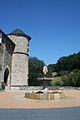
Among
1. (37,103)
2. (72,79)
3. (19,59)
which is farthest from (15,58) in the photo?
(37,103)

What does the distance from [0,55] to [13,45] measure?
5.78m

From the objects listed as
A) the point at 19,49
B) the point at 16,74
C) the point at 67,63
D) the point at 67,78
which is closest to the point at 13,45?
the point at 19,49

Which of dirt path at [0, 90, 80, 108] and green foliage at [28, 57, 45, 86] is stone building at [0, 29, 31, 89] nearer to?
green foliage at [28, 57, 45, 86]

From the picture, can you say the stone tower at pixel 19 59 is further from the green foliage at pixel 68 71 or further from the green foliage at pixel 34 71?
the green foliage at pixel 68 71

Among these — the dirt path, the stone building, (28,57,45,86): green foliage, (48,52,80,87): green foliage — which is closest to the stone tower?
the stone building

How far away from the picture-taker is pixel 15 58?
25156 millimetres

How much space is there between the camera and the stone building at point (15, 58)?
21.8 metres

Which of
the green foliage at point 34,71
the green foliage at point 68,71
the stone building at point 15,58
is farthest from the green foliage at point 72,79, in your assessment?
the stone building at point 15,58

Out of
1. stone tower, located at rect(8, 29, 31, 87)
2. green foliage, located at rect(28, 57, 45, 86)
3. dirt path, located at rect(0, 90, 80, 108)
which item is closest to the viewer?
dirt path, located at rect(0, 90, 80, 108)

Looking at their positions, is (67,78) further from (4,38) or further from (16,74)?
(4,38)

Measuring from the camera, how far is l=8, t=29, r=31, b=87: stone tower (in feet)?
79.3

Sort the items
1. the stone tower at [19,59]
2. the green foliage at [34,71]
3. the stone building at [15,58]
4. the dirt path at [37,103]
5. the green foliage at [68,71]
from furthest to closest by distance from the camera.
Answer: the green foliage at [68,71] → the green foliage at [34,71] → the stone tower at [19,59] → the stone building at [15,58] → the dirt path at [37,103]

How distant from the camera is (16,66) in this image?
2469 cm

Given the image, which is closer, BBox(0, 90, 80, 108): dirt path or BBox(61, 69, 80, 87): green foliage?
BBox(0, 90, 80, 108): dirt path
